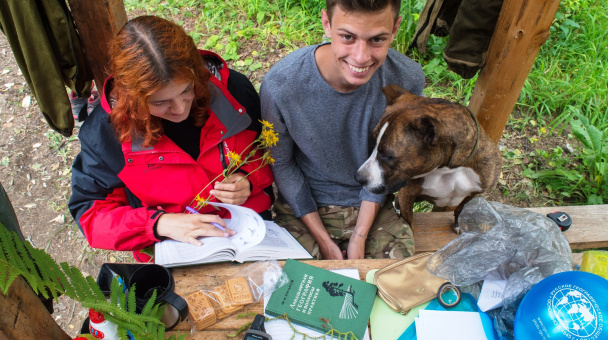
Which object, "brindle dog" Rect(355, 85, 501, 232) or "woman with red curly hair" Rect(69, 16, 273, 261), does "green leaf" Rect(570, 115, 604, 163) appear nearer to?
"brindle dog" Rect(355, 85, 501, 232)

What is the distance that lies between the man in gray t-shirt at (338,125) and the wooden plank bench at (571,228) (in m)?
0.22

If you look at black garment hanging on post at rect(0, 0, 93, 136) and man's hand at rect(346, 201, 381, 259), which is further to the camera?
man's hand at rect(346, 201, 381, 259)

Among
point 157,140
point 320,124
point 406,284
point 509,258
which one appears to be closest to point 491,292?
Answer: point 509,258

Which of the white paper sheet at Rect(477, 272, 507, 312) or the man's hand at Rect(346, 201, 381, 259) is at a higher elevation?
the white paper sheet at Rect(477, 272, 507, 312)

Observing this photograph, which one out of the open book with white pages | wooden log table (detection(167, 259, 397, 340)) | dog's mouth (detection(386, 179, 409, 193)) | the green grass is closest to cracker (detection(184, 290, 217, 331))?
wooden log table (detection(167, 259, 397, 340))

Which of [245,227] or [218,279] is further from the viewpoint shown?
[245,227]

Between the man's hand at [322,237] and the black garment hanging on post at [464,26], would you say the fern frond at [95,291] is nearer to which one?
the man's hand at [322,237]

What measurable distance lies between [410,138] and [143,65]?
52.7 inches

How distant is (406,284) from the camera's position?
160 centimetres

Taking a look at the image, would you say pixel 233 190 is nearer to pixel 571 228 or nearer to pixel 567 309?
Result: pixel 567 309

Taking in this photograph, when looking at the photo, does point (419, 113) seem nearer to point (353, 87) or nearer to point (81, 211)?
point (353, 87)

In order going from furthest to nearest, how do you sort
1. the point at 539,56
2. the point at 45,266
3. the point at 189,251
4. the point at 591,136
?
the point at 539,56 < the point at 591,136 < the point at 189,251 < the point at 45,266

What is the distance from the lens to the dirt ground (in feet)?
10.8

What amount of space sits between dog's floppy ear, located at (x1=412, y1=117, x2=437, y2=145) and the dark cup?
136 centimetres
